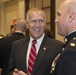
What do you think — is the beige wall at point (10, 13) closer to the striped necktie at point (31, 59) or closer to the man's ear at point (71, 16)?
the striped necktie at point (31, 59)

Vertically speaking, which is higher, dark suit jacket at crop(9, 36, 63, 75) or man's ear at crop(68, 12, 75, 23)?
man's ear at crop(68, 12, 75, 23)

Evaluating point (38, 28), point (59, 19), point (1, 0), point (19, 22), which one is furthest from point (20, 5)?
point (59, 19)

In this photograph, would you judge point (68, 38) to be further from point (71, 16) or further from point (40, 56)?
point (40, 56)

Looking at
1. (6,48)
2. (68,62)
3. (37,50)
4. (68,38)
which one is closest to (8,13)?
(6,48)

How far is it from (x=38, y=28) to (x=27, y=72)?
1.50ft

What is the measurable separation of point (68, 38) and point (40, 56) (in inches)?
24.9

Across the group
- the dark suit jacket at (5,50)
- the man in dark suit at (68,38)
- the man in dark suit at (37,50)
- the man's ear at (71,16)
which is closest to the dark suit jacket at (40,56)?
the man in dark suit at (37,50)

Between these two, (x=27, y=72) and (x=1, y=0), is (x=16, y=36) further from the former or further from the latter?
(x=1, y=0)

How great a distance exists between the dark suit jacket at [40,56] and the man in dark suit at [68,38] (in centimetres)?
53

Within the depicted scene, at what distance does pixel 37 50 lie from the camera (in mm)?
2301

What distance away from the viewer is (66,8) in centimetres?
162

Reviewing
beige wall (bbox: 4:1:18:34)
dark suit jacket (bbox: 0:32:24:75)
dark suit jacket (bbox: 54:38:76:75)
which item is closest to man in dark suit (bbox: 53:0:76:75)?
dark suit jacket (bbox: 54:38:76:75)

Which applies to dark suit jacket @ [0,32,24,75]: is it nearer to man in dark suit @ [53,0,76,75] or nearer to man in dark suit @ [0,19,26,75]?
man in dark suit @ [0,19,26,75]

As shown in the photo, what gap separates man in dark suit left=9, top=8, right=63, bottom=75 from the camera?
2160 millimetres
